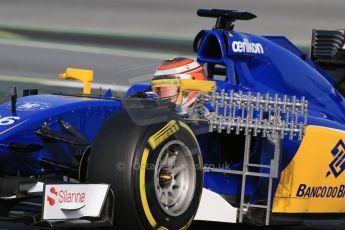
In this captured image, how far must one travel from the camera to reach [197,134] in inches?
245

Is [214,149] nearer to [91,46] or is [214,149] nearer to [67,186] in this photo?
[67,186]

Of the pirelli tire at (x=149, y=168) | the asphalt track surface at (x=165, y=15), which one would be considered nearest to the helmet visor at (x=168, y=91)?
the pirelli tire at (x=149, y=168)

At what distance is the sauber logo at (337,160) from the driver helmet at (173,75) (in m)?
1.09

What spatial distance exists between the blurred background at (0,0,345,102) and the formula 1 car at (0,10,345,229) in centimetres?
342

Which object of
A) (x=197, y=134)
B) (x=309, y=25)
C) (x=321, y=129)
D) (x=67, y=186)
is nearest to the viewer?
(x=67, y=186)

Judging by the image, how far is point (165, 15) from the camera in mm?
11062

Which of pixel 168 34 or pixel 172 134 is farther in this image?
pixel 168 34

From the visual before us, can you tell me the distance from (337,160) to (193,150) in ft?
5.14

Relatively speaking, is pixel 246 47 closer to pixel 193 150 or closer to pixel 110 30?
pixel 193 150

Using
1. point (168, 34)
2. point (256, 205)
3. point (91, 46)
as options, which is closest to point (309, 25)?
point (168, 34)

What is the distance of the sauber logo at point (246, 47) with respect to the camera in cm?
696

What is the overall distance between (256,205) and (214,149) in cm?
49

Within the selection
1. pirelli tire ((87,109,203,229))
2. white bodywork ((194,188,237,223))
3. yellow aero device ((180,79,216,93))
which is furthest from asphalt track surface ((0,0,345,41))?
pirelli tire ((87,109,203,229))

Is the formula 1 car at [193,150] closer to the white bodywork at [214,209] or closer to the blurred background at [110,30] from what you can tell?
the white bodywork at [214,209]
